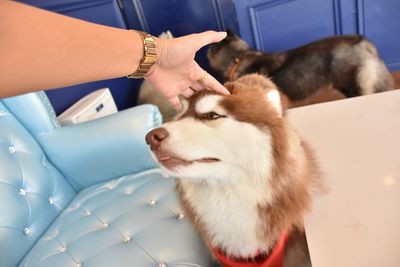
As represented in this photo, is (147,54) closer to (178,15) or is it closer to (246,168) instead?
(246,168)

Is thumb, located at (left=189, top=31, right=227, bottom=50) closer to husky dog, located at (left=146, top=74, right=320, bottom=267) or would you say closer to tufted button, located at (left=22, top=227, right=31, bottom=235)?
husky dog, located at (left=146, top=74, right=320, bottom=267)

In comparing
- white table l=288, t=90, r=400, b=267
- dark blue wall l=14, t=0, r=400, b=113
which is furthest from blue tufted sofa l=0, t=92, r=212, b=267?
dark blue wall l=14, t=0, r=400, b=113

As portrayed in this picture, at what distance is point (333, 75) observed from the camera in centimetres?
199

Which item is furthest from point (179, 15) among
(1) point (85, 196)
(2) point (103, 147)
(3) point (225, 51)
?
(1) point (85, 196)

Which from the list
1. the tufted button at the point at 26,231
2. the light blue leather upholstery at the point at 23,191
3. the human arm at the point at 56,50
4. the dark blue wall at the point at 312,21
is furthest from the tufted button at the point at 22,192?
the dark blue wall at the point at 312,21

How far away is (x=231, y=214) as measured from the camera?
0.73 metres

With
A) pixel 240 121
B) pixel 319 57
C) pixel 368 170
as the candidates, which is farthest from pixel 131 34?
pixel 319 57

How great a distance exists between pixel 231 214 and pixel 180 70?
16.8 inches

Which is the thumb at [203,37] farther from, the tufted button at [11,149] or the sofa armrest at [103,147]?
the tufted button at [11,149]

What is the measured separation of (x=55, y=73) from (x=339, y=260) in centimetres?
61

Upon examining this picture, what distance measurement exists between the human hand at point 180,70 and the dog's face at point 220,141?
9cm

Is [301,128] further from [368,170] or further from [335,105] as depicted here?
[368,170]

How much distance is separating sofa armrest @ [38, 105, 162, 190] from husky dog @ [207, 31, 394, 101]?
1.04 m

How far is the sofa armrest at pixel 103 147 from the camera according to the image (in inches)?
49.3
